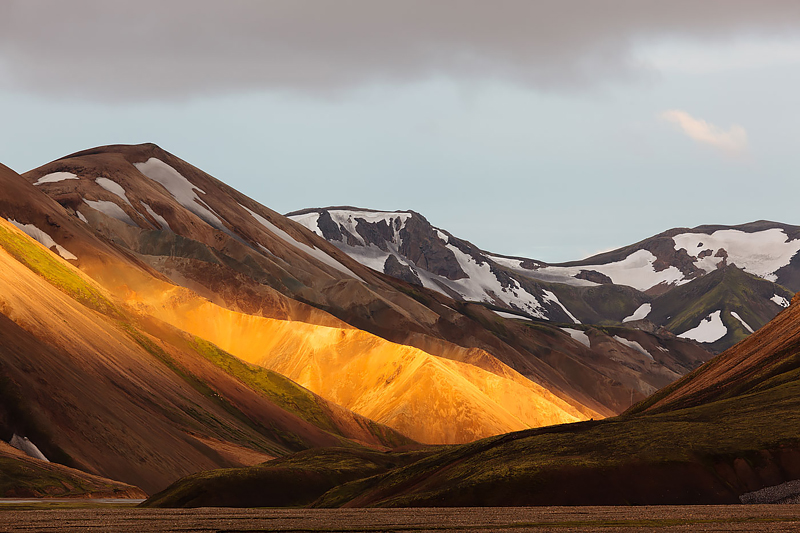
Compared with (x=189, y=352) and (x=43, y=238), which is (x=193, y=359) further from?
(x=43, y=238)

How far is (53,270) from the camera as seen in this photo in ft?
366

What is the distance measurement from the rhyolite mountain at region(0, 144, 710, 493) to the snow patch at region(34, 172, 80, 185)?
0.39 meters

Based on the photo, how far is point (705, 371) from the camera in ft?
298

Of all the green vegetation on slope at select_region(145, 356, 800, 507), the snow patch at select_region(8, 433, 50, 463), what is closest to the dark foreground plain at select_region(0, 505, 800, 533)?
the green vegetation on slope at select_region(145, 356, 800, 507)

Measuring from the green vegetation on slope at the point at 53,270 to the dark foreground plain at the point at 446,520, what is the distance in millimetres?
64817

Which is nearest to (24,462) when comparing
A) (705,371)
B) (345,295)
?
(705,371)

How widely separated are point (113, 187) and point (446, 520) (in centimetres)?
15142

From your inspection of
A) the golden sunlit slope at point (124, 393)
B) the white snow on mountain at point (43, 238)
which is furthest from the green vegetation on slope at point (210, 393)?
the white snow on mountain at point (43, 238)

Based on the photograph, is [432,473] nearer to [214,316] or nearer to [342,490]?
[342,490]

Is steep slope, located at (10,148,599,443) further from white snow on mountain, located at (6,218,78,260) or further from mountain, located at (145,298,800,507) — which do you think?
mountain, located at (145,298,800,507)

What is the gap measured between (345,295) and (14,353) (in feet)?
347

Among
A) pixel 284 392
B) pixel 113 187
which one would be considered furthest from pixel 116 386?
pixel 113 187

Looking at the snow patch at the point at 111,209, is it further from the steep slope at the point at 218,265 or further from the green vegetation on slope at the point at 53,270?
the green vegetation on slope at the point at 53,270

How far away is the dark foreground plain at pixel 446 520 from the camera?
124 feet
